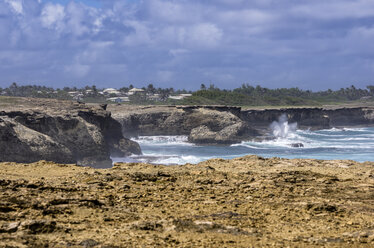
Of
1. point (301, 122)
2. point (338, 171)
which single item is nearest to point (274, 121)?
point (301, 122)

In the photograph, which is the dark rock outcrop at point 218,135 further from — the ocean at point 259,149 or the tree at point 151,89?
the tree at point 151,89

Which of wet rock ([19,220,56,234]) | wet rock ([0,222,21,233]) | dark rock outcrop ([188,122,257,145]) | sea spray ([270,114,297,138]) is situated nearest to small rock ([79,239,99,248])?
wet rock ([19,220,56,234])

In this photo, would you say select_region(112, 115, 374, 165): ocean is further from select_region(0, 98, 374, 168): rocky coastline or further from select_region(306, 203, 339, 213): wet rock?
select_region(306, 203, 339, 213): wet rock

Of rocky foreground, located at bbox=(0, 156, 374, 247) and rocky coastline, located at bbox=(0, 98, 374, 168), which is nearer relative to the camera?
rocky foreground, located at bbox=(0, 156, 374, 247)

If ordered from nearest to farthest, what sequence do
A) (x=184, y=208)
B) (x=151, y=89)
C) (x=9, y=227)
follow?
(x=9, y=227) → (x=184, y=208) → (x=151, y=89)

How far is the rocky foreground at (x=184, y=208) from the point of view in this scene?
627 centimetres

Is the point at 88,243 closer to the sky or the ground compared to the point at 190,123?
closer to the sky

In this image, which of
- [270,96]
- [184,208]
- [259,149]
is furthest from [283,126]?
[184,208]

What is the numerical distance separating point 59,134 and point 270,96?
92024 millimetres

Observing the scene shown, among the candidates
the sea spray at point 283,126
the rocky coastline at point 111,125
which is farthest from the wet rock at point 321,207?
the sea spray at point 283,126

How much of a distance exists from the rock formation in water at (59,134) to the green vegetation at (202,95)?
124 ft

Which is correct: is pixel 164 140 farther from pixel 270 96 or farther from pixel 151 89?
pixel 270 96

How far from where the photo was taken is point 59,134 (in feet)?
119

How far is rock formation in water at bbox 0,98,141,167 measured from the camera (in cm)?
2902
